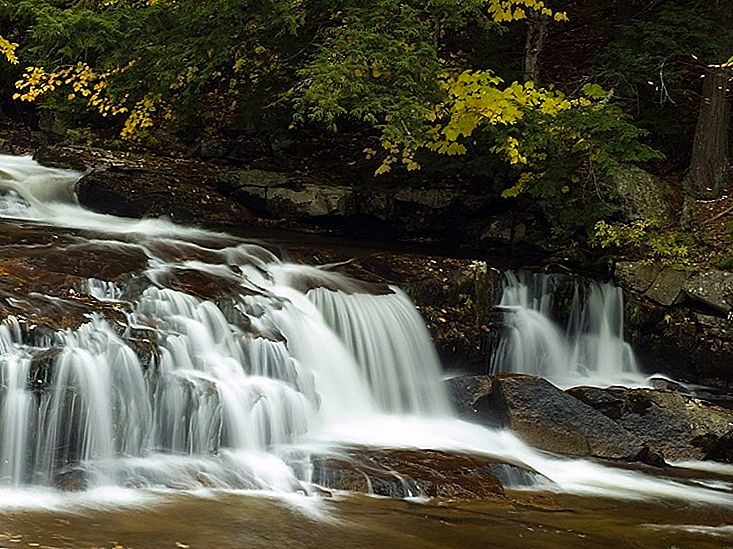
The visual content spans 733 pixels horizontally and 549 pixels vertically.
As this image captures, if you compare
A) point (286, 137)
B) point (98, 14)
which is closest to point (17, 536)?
point (98, 14)

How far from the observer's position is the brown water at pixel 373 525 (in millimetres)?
5051

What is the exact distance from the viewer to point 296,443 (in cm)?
724

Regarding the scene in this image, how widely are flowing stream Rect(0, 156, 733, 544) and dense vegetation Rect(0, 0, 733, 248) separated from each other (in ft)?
6.02

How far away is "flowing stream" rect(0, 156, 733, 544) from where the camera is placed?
247 inches

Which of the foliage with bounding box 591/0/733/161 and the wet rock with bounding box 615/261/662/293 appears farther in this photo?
the foliage with bounding box 591/0/733/161

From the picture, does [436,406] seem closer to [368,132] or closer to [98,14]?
[98,14]

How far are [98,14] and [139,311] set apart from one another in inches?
197

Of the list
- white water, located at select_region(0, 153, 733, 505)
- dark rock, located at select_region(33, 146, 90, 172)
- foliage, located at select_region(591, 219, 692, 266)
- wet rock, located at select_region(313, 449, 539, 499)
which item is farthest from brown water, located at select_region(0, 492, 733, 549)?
dark rock, located at select_region(33, 146, 90, 172)

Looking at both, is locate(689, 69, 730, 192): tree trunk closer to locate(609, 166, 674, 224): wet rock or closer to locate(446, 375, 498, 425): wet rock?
locate(609, 166, 674, 224): wet rock

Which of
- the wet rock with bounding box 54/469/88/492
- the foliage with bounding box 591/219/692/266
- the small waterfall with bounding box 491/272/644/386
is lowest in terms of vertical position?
the wet rock with bounding box 54/469/88/492

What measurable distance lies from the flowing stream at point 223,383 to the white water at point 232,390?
0.05ft

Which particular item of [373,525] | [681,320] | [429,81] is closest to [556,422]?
[373,525]

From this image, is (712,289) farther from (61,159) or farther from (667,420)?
(61,159)

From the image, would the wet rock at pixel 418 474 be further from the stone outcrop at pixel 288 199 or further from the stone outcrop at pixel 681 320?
the stone outcrop at pixel 288 199
